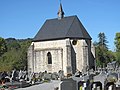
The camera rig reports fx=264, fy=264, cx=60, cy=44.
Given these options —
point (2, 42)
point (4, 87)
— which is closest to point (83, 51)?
point (4, 87)

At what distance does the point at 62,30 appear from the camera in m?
44.5

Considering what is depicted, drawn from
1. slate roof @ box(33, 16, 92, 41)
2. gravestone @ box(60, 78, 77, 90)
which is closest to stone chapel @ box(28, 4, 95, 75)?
slate roof @ box(33, 16, 92, 41)

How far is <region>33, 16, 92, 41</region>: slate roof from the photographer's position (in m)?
43.5

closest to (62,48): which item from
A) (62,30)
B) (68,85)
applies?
(62,30)

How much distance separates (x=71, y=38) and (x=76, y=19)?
14.9 feet

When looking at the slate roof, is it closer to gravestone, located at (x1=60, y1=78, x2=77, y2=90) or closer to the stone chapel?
the stone chapel

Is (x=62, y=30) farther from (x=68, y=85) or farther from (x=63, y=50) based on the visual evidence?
(x=68, y=85)

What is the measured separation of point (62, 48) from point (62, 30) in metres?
3.24

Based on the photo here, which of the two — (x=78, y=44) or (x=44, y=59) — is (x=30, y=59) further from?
(x=78, y=44)

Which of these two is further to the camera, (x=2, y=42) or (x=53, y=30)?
(x=2, y=42)

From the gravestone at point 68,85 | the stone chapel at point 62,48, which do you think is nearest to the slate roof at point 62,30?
the stone chapel at point 62,48

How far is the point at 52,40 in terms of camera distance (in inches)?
1756

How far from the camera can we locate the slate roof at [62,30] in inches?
1713

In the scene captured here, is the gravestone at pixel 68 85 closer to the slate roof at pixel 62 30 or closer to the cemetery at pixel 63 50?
the cemetery at pixel 63 50
